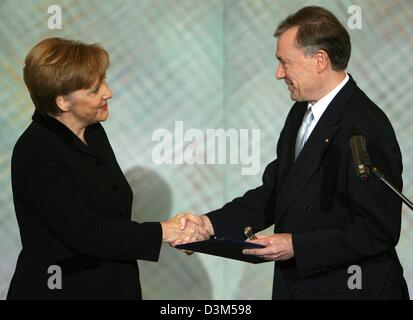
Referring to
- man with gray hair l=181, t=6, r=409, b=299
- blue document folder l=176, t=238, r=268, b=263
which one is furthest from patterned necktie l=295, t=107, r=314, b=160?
blue document folder l=176, t=238, r=268, b=263

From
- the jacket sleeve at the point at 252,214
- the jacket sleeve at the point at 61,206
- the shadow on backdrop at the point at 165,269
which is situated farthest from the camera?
the shadow on backdrop at the point at 165,269

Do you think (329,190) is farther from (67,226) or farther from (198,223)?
(67,226)

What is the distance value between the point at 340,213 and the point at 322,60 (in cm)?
55

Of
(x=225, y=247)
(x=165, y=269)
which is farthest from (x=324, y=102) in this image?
(x=165, y=269)

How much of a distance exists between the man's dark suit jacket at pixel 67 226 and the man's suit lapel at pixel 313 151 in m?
0.50

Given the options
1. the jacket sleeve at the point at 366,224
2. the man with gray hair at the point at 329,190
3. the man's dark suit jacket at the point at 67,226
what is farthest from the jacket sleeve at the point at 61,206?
the jacket sleeve at the point at 366,224

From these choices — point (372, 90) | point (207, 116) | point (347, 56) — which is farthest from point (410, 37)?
point (347, 56)

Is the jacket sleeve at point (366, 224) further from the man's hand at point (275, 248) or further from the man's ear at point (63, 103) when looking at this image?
the man's ear at point (63, 103)

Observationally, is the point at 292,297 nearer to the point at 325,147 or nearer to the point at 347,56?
the point at 325,147

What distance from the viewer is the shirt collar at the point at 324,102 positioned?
297cm

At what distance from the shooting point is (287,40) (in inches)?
120

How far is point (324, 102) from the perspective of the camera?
2.99 m

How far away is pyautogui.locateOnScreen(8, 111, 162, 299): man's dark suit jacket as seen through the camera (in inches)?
A: 111

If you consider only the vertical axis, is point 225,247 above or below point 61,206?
below
